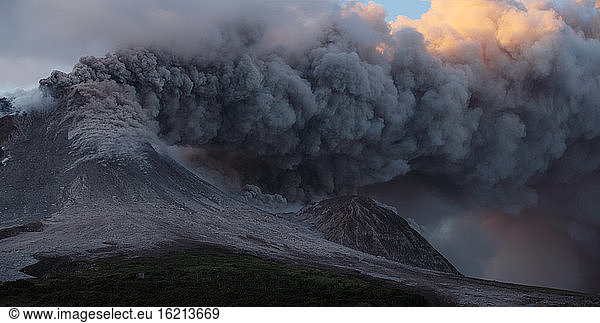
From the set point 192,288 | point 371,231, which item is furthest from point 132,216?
point 371,231

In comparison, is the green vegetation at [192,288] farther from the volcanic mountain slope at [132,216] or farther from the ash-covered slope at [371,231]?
the ash-covered slope at [371,231]

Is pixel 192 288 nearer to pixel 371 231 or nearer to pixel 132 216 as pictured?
pixel 132 216

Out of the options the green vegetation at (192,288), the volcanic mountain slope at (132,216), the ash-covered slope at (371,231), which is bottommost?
the green vegetation at (192,288)

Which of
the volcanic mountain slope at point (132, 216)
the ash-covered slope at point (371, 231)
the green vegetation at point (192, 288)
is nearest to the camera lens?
the green vegetation at point (192, 288)

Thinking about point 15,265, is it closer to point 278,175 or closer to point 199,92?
point 199,92

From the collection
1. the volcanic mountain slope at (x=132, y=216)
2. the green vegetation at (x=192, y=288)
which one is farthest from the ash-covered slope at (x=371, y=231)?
the green vegetation at (x=192, y=288)

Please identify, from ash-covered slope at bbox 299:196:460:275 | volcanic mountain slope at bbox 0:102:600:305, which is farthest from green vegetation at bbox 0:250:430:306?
ash-covered slope at bbox 299:196:460:275

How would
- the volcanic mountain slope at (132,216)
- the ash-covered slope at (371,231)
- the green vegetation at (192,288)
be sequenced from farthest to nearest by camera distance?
the ash-covered slope at (371,231) → the volcanic mountain slope at (132,216) → the green vegetation at (192,288)
